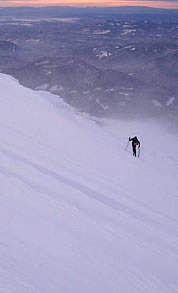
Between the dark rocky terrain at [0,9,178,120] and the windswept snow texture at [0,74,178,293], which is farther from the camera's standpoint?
the dark rocky terrain at [0,9,178,120]

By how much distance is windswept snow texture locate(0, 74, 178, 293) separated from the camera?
5312 millimetres

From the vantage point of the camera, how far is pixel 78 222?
720 centimetres

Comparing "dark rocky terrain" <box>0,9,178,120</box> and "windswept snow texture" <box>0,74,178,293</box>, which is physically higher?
"windswept snow texture" <box>0,74,178,293</box>

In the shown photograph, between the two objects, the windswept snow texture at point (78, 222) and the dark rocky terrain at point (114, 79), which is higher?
the windswept snow texture at point (78, 222)

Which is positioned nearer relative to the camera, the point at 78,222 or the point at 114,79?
the point at 78,222

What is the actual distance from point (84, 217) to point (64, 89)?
277 ft

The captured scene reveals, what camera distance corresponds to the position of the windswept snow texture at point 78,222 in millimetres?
5312

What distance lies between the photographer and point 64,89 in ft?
297

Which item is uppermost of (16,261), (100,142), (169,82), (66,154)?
(16,261)

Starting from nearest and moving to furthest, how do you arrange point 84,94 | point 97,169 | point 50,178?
point 50,178, point 97,169, point 84,94

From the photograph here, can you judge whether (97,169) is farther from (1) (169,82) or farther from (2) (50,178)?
(1) (169,82)

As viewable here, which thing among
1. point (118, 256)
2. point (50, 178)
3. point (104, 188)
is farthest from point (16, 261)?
point (104, 188)

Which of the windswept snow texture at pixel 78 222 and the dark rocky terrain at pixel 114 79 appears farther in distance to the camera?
the dark rocky terrain at pixel 114 79

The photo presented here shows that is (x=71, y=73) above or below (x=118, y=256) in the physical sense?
below
